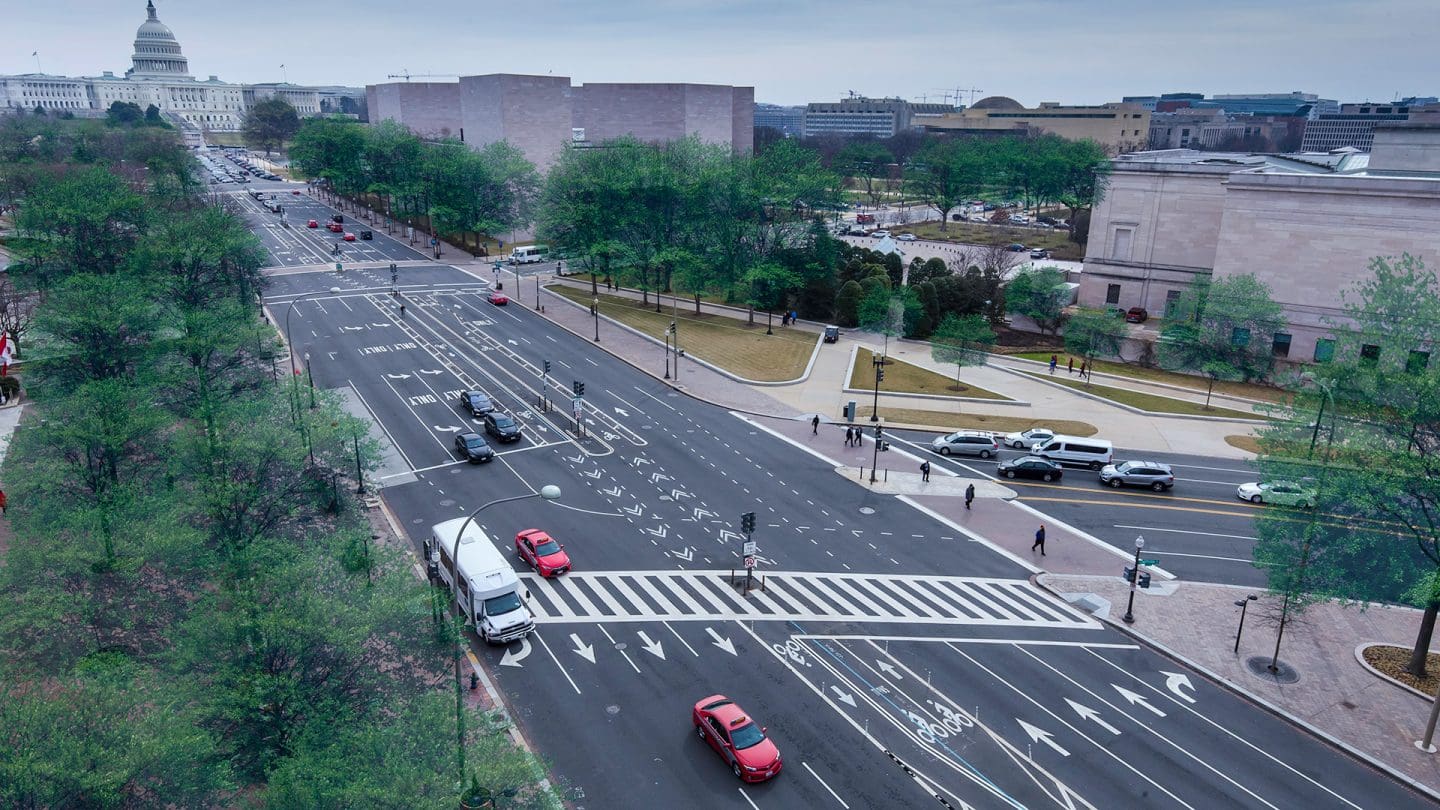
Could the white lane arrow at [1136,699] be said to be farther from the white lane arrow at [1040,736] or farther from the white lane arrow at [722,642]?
the white lane arrow at [722,642]

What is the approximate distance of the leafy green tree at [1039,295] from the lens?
2852 inches

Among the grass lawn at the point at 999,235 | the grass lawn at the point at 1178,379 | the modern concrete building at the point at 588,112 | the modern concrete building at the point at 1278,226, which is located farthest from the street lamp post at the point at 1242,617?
the modern concrete building at the point at 588,112

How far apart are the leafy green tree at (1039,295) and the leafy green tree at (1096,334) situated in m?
5.45

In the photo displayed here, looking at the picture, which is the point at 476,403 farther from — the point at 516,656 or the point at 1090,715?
the point at 1090,715

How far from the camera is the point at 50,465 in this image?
29141 mm

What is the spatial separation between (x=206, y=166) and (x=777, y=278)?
164 meters

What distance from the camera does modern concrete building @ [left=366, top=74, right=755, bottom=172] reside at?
107 m

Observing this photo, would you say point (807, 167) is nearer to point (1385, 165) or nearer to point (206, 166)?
point (1385, 165)

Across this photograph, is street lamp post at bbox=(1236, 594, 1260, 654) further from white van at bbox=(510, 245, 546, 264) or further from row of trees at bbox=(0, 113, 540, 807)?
white van at bbox=(510, 245, 546, 264)

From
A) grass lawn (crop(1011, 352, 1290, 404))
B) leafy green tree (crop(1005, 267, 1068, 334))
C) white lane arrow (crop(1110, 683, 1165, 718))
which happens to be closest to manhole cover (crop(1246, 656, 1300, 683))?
white lane arrow (crop(1110, 683, 1165, 718))

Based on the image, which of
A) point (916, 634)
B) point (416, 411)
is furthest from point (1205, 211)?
point (416, 411)

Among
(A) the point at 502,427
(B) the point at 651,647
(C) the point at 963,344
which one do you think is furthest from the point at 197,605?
(C) the point at 963,344

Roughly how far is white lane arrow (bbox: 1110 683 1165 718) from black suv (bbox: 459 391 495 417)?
118ft

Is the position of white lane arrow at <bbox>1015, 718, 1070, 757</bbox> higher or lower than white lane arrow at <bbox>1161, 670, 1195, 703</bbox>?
lower
